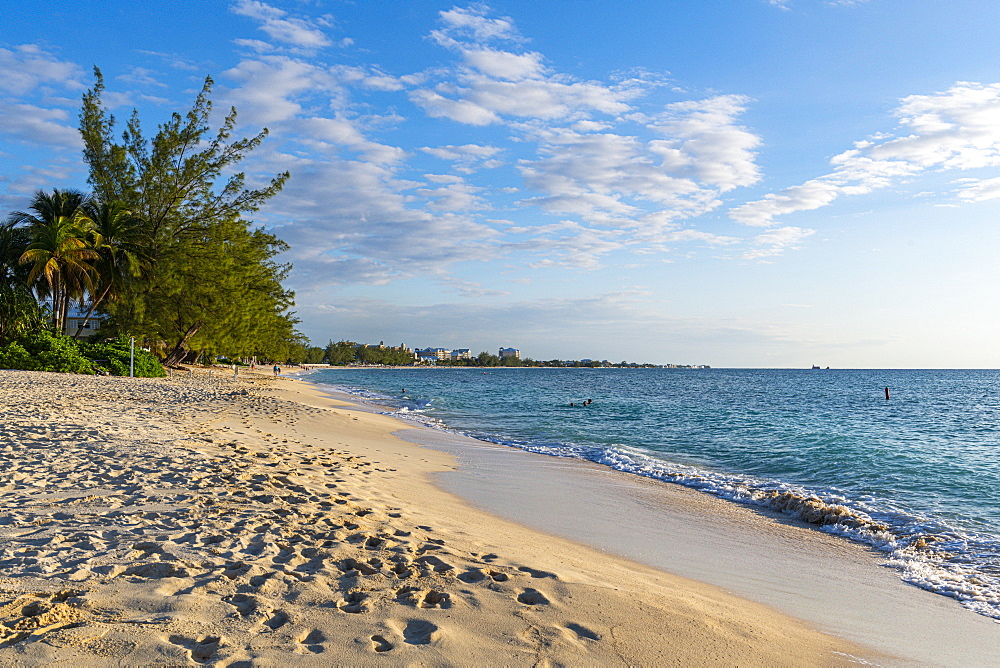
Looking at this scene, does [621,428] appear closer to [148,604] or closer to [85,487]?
[85,487]

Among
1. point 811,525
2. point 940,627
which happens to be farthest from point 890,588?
point 811,525

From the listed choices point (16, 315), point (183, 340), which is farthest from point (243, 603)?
point (183, 340)

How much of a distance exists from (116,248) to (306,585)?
1397 inches

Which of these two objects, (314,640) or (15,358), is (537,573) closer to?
(314,640)

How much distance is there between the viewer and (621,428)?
76.7ft

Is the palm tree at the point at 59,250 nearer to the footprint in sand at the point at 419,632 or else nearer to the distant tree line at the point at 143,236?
the distant tree line at the point at 143,236

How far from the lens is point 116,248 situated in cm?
3262

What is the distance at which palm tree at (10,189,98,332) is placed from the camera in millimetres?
29453

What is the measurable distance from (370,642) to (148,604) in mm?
1444

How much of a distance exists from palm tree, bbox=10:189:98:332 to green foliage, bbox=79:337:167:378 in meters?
3.18

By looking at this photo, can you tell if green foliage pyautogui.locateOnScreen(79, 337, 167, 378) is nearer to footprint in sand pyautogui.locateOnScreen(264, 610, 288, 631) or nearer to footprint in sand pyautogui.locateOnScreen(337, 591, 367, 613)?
footprint in sand pyautogui.locateOnScreen(337, 591, 367, 613)

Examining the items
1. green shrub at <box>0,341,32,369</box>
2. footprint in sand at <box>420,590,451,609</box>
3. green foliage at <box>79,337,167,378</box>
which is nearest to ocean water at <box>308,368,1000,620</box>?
footprint in sand at <box>420,590,451,609</box>

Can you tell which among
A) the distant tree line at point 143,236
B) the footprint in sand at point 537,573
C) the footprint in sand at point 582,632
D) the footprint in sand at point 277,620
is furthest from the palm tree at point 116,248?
the footprint in sand at point 582,632

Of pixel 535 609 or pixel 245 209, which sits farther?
pixel 245 209
